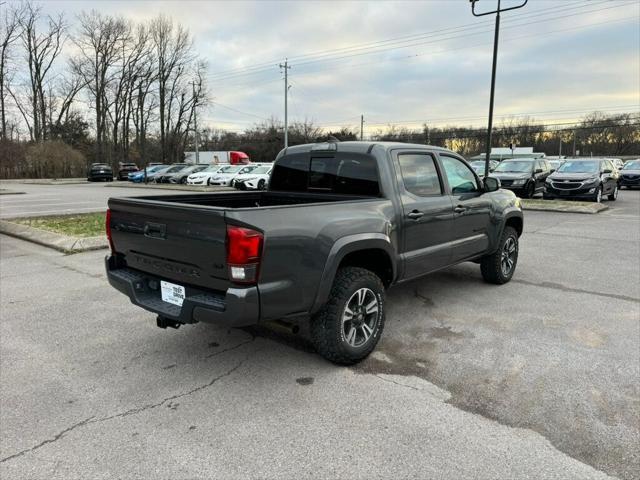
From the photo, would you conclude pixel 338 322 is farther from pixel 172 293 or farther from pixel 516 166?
pixel 516 166

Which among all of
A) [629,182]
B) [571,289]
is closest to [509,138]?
[629,182]

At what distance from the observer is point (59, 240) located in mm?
8734

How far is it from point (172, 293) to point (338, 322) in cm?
130

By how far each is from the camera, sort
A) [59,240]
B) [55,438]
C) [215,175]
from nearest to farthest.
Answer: [55,438] < [59,240] < [215,175]

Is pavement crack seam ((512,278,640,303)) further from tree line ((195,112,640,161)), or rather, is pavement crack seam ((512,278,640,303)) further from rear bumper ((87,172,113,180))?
tree line ((195,112,640,161))

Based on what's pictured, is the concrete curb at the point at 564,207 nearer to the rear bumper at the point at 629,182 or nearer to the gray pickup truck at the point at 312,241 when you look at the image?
the gray pickup truck at the point at 312,241

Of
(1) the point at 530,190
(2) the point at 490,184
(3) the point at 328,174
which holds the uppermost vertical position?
(3) the point at 328,174

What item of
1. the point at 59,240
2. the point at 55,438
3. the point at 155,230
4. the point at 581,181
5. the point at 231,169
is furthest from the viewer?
the point at 231,169

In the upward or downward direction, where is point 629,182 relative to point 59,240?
upward

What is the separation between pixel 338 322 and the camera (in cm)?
353

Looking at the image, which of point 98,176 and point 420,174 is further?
point 98,176

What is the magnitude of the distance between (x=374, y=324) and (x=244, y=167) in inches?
1044

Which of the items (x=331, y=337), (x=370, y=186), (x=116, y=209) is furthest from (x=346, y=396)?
(x=116, y=209)

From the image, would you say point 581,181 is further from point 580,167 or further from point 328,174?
point 328,174
